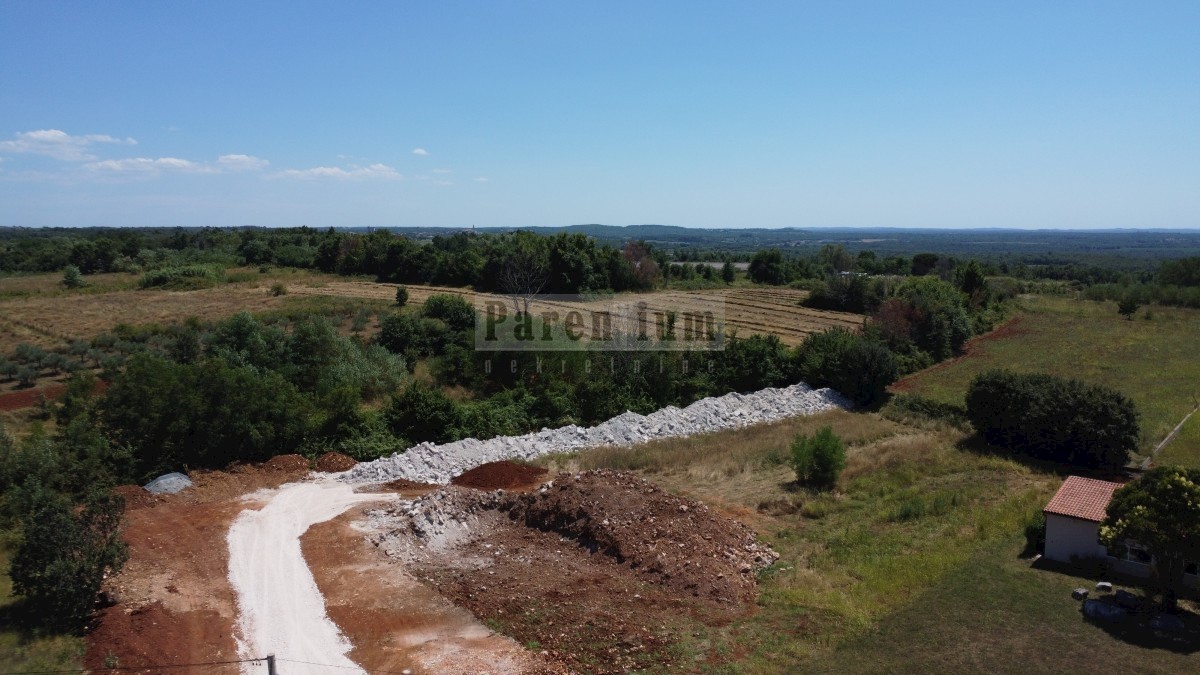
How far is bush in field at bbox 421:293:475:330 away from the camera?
32.4 metres

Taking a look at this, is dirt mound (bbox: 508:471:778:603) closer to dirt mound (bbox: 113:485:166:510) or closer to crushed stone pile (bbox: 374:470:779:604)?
crushed stone pile (bbox: 374:470:779:604)

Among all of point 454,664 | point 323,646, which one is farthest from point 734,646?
point 323,646

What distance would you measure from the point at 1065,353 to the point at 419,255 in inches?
1861

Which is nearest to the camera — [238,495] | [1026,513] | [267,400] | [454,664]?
[454,664]

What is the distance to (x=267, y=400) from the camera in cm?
1972

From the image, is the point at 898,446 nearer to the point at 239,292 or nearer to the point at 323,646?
the point at 323,646

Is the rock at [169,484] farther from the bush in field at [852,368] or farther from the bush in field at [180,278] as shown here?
the bush in field at [180,278]

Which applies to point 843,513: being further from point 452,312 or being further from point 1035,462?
point 452,312

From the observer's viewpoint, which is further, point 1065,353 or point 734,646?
point 1065,353

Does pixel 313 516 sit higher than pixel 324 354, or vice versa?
pixel 324 354

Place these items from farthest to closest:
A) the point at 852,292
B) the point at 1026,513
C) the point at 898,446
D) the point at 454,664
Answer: the point at 852,292, the point at 898,446, the point at 1026,513, the point at 454,664

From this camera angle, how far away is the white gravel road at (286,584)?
10406 millimetres

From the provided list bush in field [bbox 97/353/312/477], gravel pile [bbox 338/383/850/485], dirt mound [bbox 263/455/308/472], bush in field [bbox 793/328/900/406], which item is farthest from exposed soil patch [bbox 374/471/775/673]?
bush in field [bbox 793/328/900/406]

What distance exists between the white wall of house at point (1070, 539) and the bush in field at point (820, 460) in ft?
17.6
